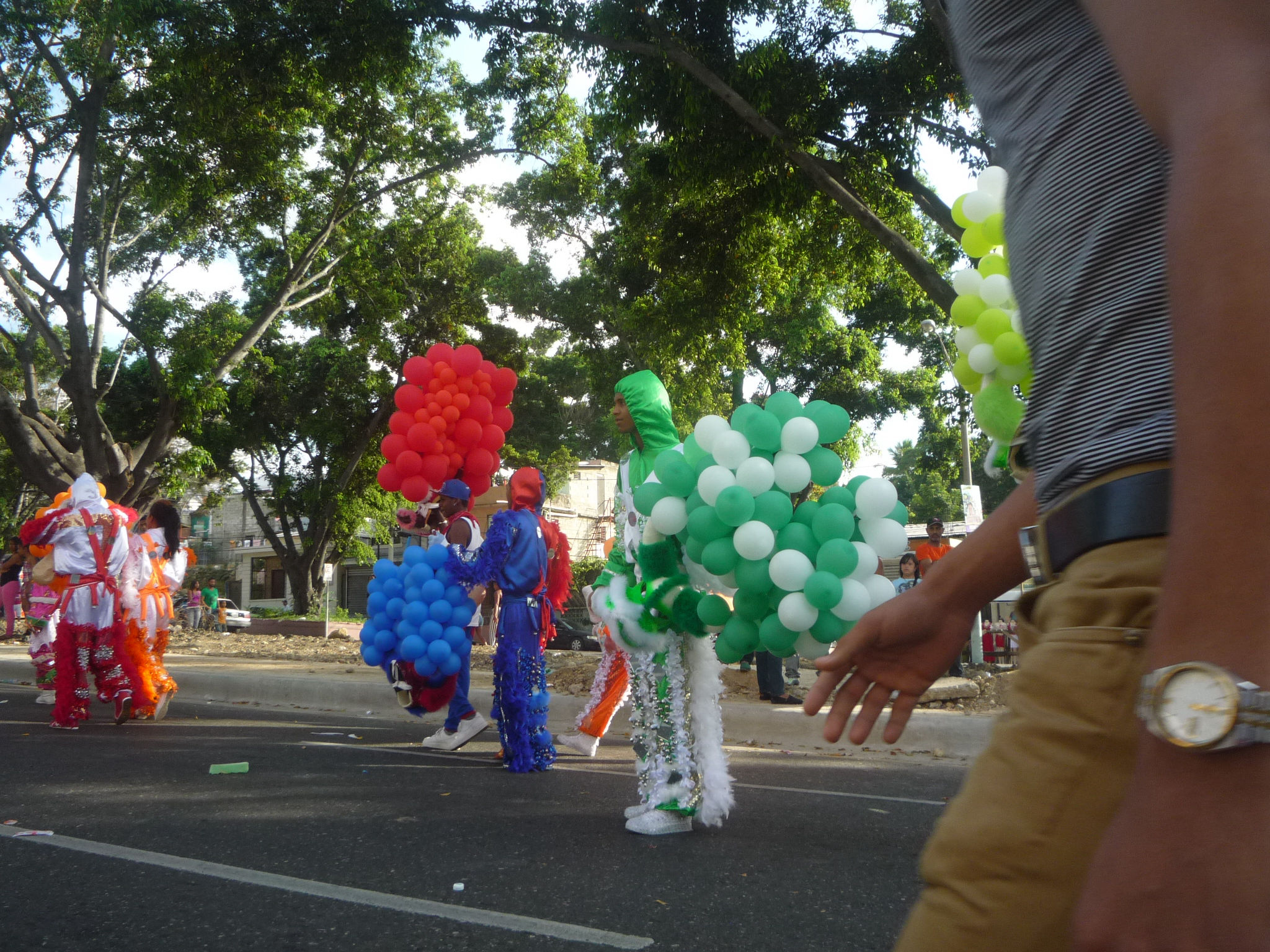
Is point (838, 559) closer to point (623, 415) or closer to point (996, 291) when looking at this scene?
point (996, 291)

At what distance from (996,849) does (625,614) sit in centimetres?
366

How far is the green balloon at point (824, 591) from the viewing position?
11.4 ft

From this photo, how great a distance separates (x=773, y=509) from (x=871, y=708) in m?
2.31


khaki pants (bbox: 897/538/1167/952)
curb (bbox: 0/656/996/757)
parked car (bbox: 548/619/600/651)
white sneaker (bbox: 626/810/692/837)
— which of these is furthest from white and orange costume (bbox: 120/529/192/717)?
parked car (bbox: 548/619/600/651)

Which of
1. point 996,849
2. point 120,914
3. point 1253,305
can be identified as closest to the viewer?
point 1253,305

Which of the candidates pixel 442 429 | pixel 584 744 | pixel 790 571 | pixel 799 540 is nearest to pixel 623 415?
pixel 799 540

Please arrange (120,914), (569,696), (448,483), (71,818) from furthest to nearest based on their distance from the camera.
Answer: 1. (569,696)
2. (448,483)
3. (71,818)
4. (120,914)

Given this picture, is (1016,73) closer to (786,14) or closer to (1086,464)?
(1086,464)

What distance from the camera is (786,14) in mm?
9414

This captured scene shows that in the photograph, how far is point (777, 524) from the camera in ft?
12.1

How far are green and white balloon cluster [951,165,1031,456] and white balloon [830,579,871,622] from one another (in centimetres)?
76

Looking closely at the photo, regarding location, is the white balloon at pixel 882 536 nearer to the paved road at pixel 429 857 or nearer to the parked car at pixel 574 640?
the paved road at pixel 429 857

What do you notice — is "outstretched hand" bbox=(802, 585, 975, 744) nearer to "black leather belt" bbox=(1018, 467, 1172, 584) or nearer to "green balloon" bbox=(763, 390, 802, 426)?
"black leather belt" bbox=(1018, 467, 1172, 584)

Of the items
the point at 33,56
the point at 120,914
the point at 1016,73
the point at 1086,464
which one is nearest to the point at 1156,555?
the point at 1086,464
